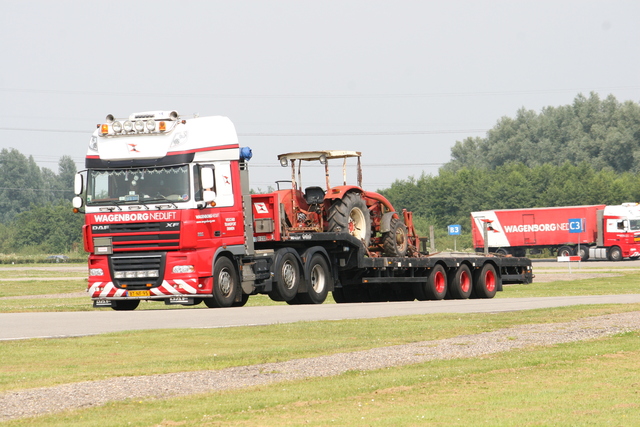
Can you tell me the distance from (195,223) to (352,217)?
539 cm

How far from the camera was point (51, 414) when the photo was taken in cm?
861

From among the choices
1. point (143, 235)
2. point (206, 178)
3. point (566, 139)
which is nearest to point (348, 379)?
point (206, 178)

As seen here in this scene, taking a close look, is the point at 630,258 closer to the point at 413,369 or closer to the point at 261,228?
the point at 261,228

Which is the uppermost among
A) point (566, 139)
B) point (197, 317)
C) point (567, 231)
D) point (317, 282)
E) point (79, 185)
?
point (566, 139)

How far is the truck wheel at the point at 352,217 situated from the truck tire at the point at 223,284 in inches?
125

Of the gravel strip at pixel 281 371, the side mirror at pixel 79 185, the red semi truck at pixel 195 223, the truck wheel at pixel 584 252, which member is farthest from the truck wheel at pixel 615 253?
the gravel strip at pixel 281 371

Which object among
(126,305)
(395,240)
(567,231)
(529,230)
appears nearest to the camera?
(126,305)

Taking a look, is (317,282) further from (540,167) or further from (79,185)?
(540,167)

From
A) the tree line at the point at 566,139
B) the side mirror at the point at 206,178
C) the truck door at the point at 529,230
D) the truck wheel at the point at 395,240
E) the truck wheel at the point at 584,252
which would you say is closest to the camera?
the side mirror at the point at 206,178

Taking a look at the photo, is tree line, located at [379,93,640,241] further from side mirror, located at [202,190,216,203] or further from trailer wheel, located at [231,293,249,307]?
side mirror, located at [202,190,216,203]

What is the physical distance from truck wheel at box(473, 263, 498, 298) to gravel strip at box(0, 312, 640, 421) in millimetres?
12398

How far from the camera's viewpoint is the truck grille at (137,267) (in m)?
20.6

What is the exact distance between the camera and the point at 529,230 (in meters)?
71.1

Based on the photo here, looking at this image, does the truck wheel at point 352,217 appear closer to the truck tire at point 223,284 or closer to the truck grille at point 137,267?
the truck tire at point 223,284
